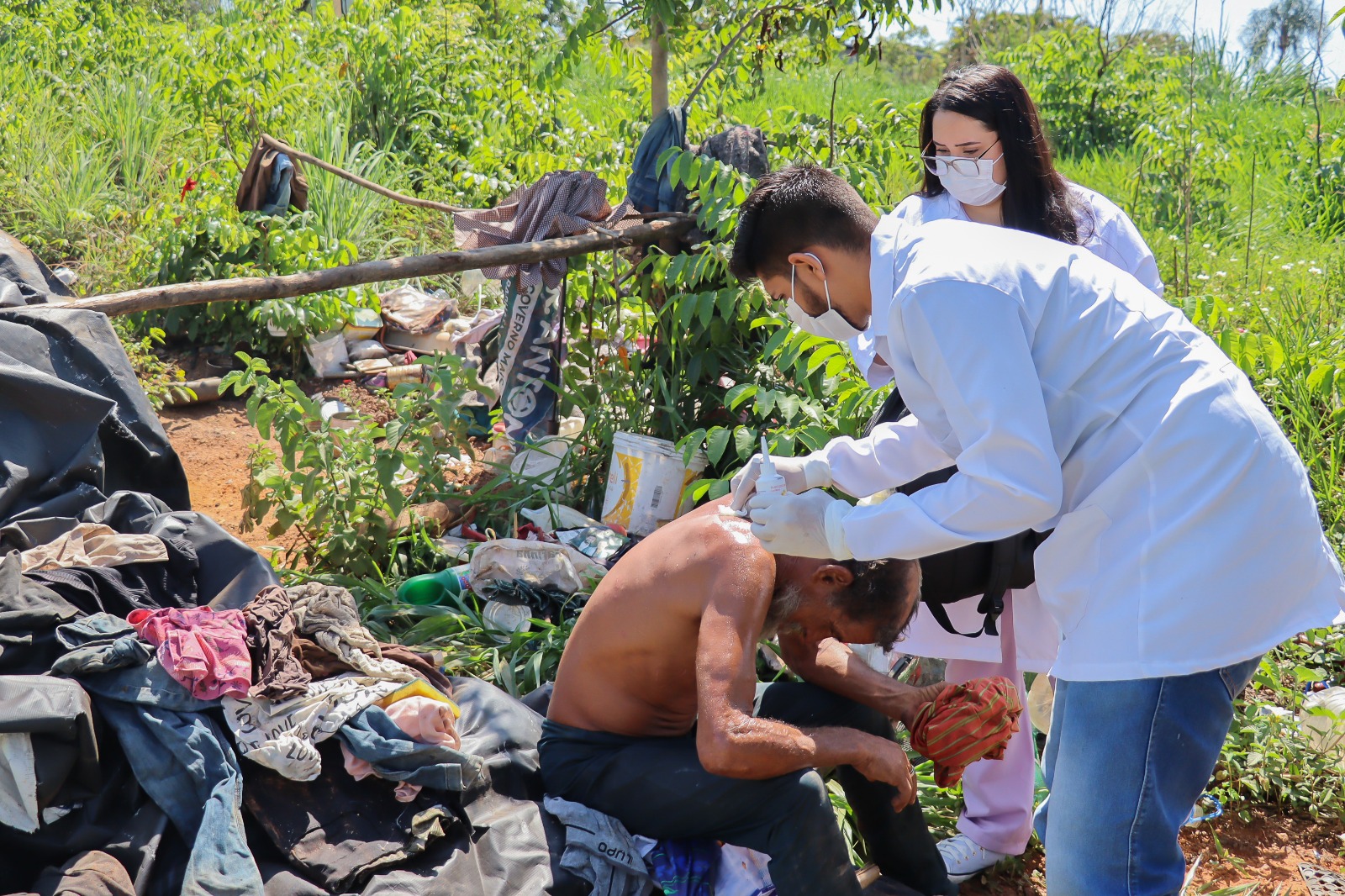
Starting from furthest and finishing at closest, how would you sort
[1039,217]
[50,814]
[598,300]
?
[598,300]
[1039,217]
[50,814]

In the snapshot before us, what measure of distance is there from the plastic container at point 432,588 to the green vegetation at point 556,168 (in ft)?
0.37

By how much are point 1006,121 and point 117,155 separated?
6567mm

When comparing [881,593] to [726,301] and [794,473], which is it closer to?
[794,473]

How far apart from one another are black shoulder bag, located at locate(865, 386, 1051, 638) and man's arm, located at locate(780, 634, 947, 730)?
0.70 ft

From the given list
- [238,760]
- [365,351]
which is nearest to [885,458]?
[238,760]

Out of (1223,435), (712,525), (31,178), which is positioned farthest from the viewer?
(31,178)

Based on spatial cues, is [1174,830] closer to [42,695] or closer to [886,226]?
[886,226]

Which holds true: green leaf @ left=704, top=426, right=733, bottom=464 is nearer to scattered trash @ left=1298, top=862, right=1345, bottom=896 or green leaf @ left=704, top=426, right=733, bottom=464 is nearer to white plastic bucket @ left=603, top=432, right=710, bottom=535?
white plastic bucket @ left=603, top=432, right=710, bottom=535

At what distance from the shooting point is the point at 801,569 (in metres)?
2.26

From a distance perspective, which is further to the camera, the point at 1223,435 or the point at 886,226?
the point at 886,226

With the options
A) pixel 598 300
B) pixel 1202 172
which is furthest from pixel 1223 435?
pixel 1202 172

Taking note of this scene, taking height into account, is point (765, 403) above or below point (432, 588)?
above

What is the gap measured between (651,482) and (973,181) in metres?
1.68

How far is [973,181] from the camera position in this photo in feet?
8.99
